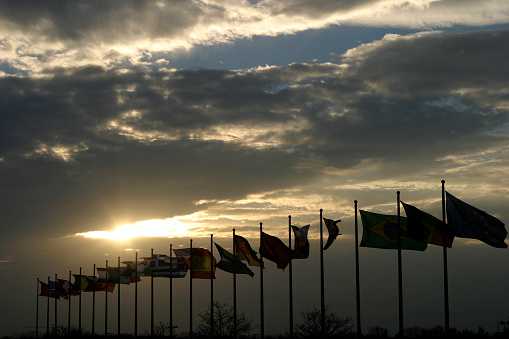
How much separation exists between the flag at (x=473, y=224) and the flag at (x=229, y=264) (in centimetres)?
2413

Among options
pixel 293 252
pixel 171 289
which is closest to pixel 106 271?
pixel 171 289

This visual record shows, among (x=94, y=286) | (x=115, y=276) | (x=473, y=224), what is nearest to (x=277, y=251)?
(x=473, y=224)

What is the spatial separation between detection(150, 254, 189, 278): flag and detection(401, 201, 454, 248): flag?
3106 cm

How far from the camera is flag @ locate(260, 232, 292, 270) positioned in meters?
55.8

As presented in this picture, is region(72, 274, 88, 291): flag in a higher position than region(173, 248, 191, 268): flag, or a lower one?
lower

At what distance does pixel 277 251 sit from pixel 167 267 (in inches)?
708

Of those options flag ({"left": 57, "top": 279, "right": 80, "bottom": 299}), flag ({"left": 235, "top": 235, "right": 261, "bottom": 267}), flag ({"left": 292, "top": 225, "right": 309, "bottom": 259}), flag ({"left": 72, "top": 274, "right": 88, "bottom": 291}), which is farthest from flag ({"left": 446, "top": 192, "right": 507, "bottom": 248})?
flag ({"left": 57, "top": 279, "right": 80, "bottom": 299})

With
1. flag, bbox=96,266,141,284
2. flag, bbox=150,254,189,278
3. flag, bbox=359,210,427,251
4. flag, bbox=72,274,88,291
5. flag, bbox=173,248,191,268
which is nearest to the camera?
flag, bbox=359,210,427,251

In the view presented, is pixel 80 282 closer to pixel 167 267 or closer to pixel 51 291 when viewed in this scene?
pixel 51 291

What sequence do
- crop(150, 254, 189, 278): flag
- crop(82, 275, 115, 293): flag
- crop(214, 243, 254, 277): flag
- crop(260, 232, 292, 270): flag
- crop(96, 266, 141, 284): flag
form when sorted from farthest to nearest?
1. crop(82, 275, 115, 293): flag
2. crop(96, 266, 141, 284): flag
3. crop(150, 254, 189, 278): flag
4. crop(214, 243, 254, 277): flag
5. crop(260, 232, 292, 270): flag

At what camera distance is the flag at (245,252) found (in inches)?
2311

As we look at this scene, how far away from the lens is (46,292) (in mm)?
96750

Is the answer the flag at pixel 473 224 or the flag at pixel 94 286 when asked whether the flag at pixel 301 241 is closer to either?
the flag at pixel 473 224

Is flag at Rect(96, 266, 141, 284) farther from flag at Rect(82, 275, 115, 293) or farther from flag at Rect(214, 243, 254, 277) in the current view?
flag at Rect(214, 243, 254, 277)
